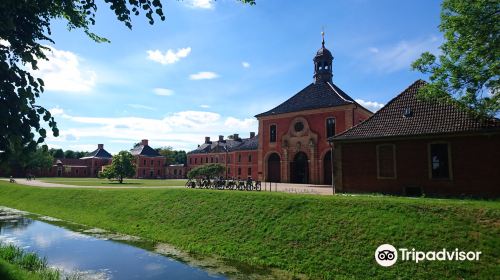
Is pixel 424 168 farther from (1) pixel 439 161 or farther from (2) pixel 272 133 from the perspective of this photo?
(2) pixel 272 133

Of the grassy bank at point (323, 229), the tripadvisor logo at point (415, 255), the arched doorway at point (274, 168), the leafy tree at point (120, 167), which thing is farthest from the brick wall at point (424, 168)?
the leafy tree at point (120, 167)

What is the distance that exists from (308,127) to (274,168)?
19.9 feet

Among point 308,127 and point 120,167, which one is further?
point 120,167

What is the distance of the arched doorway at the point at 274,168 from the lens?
3656 cm

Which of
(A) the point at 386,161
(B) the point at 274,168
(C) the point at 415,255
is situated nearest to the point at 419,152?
(A) the point at 386,161

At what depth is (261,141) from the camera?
38594mm

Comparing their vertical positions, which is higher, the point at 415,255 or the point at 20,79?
the point at 20,79

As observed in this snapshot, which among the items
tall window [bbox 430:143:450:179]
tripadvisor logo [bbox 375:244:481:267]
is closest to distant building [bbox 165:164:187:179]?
tall window [bbox 430:143:450:179]

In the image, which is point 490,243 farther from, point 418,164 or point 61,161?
point 61,161

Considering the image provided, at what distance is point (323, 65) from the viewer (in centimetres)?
3756

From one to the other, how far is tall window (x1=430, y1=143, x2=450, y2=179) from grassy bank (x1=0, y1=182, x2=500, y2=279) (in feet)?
13.9

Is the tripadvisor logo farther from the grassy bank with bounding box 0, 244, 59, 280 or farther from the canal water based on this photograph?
the grassy bank with bounding box 0, 244, 59, 280

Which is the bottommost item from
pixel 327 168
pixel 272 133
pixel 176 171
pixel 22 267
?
pixel 22 267

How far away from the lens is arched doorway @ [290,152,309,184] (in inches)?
1347
